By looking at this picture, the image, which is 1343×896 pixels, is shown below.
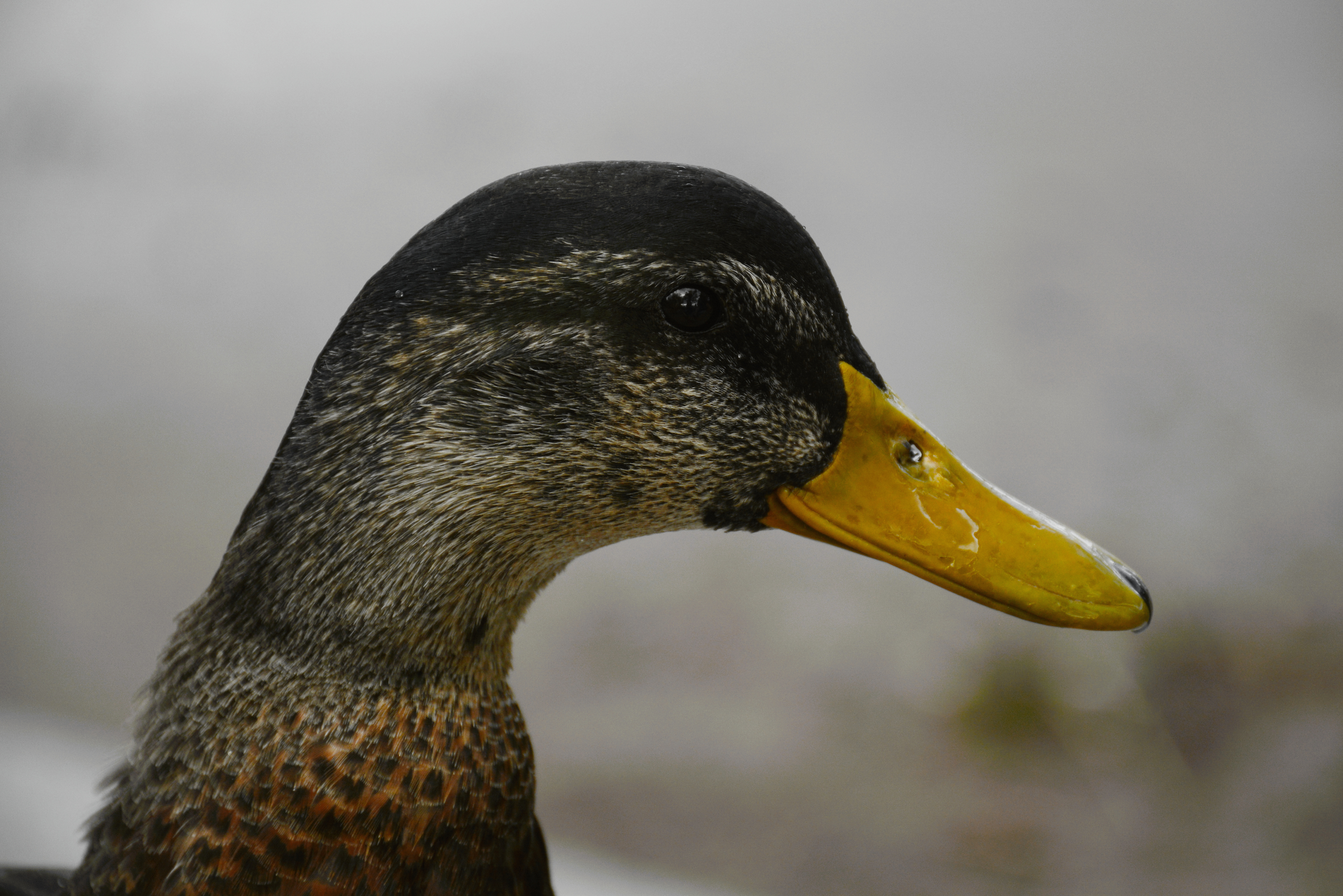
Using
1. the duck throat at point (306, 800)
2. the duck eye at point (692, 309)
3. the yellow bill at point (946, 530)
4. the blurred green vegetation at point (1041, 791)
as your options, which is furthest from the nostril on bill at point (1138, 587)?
the blurred green vegetation at point (1041, 791)

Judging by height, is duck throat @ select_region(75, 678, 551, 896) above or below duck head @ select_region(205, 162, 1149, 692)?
below

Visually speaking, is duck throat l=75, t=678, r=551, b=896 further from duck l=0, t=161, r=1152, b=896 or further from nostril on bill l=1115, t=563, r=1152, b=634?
nostril on bill l=1115, t=563, r=1152, b=634

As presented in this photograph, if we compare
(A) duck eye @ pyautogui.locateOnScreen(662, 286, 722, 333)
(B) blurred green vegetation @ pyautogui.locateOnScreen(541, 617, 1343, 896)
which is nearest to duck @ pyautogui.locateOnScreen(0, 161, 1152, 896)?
(A) duck eye @ pyautogui.locateOnScreen(662, 286, 722, 333)

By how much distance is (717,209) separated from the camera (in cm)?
59

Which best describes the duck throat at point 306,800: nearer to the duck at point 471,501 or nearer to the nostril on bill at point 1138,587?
the duck at point 471,501

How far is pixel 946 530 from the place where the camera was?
2.12 feet

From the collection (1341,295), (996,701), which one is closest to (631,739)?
(996,701)

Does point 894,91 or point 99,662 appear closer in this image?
point 894,91

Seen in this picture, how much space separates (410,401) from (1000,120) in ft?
4.68

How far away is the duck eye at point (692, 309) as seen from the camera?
59cm

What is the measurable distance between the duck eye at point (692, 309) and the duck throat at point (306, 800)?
10.7 inches

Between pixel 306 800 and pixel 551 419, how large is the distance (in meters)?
0.27

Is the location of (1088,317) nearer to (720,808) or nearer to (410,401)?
(720,808)

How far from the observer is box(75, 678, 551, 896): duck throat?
0.59 metres
